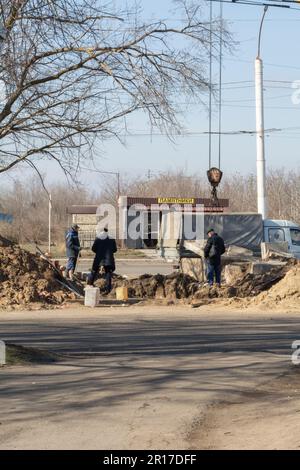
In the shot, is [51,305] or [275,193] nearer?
[51,305]

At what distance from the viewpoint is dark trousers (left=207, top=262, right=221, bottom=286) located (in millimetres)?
23641

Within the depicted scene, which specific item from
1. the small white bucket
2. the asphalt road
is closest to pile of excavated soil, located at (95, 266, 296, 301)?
the small white bucket

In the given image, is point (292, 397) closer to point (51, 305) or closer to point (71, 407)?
point (71, 407)

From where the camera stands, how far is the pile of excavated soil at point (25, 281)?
20828 millimetres

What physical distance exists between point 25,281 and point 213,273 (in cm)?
584

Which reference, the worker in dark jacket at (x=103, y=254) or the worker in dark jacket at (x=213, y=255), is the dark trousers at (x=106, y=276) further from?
the worker in dark jacket at (x=213, y=255)

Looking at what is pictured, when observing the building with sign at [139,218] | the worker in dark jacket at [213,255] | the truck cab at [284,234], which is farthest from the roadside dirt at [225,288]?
the building with sign at [139,218]

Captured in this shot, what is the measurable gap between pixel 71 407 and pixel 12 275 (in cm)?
1347

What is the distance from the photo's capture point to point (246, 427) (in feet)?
25.4

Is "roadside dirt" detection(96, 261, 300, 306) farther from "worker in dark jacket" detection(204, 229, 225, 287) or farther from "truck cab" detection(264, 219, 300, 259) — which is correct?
"truck cab" detection(264, 219, 300, 259)

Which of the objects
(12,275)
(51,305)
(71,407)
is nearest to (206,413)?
(71,407)

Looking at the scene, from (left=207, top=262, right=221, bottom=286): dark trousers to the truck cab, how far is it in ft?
19.7

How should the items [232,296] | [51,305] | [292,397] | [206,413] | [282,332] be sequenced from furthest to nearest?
1. [232,296]
2. [51,305]
3. [282,332]
4. [292,397]
5. [206,413]
